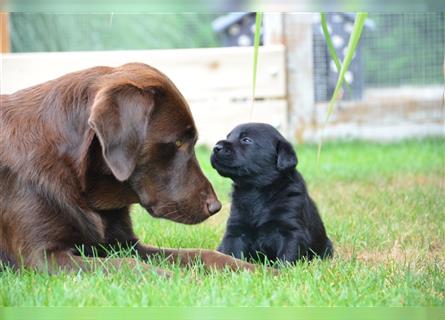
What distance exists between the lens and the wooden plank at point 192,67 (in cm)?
270

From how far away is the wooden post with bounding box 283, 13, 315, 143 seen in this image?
3.06 meters

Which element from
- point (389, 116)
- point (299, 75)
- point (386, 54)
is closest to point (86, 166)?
point (299, 75)

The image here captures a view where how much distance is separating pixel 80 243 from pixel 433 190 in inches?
68.1

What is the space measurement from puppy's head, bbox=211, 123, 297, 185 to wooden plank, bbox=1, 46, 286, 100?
566mm

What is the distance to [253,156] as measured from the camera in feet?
7.64

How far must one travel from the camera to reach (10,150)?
1.95 metres

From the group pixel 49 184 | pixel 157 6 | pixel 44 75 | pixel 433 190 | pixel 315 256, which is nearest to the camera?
pixel 157 6

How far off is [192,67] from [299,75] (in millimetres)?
473

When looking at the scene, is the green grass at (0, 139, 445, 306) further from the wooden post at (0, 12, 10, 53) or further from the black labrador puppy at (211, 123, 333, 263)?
the wooden post at (0, 12, 10, 53)

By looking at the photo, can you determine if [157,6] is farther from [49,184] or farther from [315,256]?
[315,256]

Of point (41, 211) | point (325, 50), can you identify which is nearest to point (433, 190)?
point (325, 50)

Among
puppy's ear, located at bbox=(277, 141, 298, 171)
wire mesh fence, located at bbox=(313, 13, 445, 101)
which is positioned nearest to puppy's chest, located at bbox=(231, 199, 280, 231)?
puppy's ear, located at bbox=(277, 141, 298, 171)

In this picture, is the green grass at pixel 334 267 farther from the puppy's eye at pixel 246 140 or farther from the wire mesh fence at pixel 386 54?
the wire mesh fence at pixel 386 54

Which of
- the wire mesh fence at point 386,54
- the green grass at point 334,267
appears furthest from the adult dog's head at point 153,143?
the wire mesh fence at point 386,54
